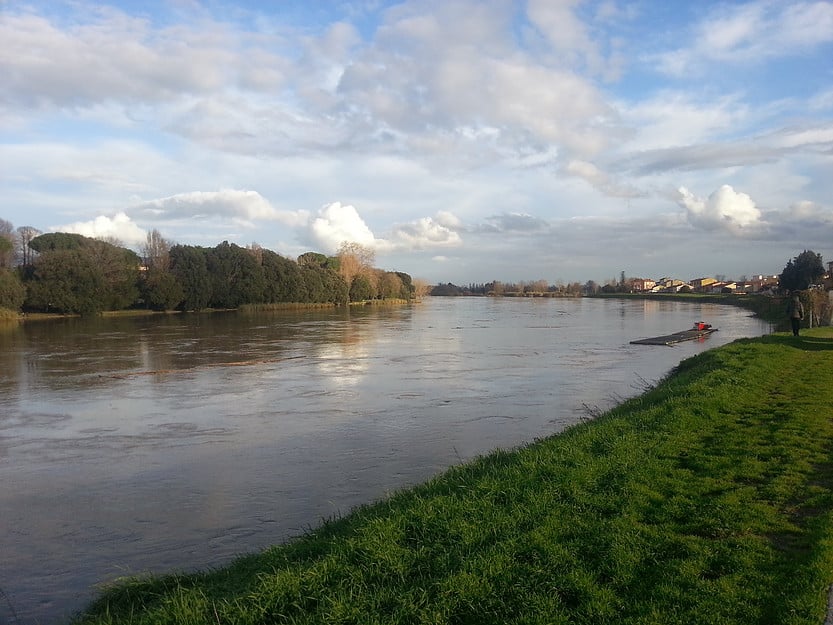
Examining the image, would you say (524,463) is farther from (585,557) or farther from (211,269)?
(211,269)

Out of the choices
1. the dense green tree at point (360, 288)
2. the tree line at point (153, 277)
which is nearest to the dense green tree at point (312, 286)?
the tree line at point (153, 277)

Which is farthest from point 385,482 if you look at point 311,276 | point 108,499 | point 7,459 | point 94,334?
point 311,276

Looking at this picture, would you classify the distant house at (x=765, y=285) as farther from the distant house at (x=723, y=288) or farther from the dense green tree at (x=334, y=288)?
the dense green tree at (x=334, y=288)

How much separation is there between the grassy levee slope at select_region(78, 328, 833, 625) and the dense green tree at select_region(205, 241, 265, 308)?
70.5 meters

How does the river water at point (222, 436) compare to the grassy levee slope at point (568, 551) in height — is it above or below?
below

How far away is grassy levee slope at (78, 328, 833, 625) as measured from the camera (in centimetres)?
398

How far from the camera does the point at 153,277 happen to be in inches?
2643

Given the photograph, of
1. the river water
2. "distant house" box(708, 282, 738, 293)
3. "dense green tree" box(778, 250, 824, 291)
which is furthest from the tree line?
"distant house" box(708, 282, 738, 293)

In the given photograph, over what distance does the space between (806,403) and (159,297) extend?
65900mm

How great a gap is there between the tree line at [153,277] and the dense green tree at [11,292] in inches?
2.8

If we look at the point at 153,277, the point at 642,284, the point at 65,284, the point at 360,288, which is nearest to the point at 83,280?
the point at 65,284

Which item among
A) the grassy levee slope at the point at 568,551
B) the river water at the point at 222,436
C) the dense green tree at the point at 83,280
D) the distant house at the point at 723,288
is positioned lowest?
the river water at the point at 222,436

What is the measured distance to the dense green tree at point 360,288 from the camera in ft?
310

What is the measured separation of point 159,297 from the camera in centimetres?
6688
